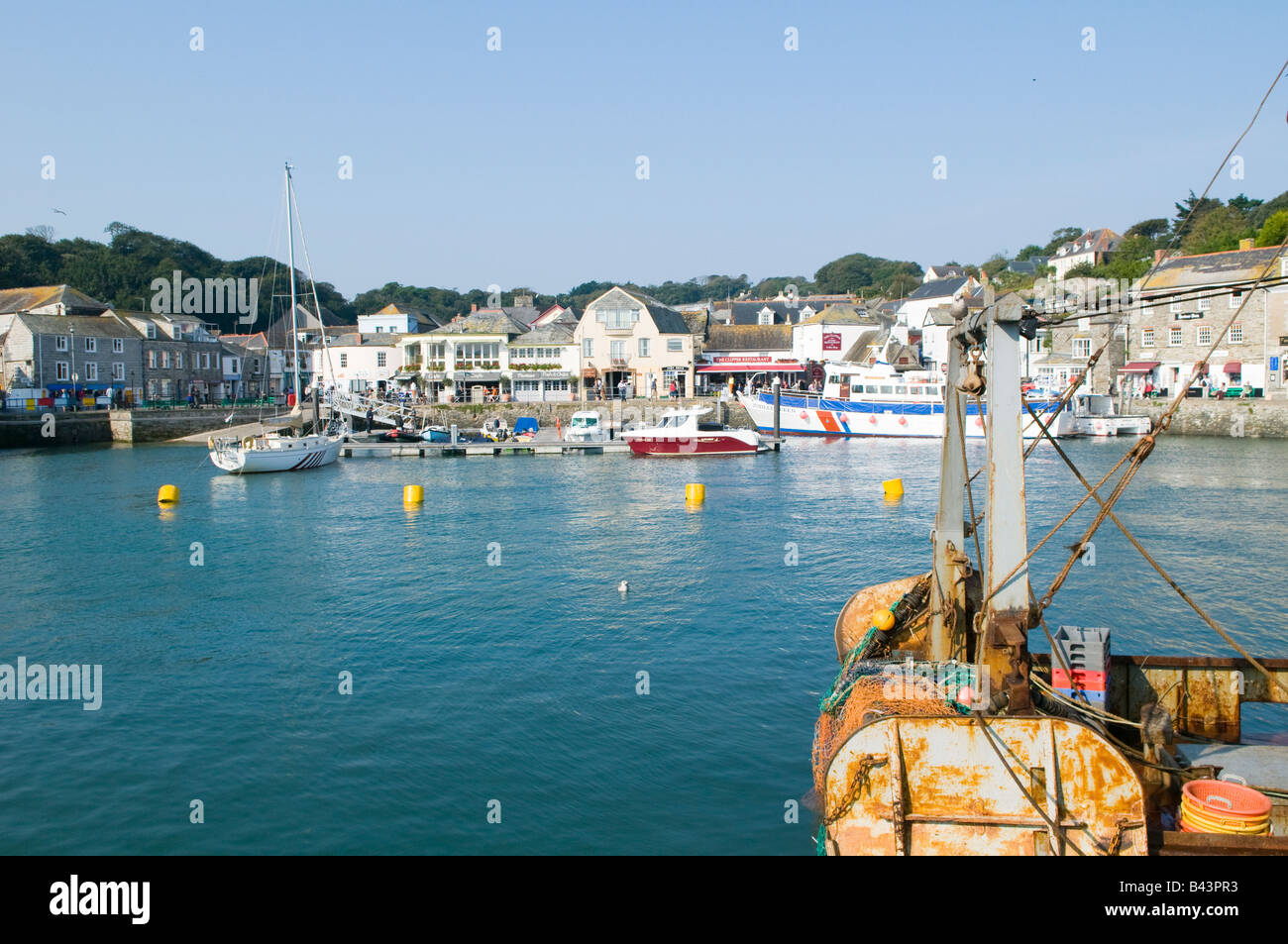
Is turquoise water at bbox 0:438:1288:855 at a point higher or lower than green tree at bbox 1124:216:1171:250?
lower

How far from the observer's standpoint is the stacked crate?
990 cm

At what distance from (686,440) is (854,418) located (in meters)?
15.7

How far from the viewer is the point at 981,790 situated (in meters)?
7.85

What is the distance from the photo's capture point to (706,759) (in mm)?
12547

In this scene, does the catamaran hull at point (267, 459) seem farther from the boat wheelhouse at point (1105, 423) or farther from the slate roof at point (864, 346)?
the boat wheelhouse at point (1105, 423)

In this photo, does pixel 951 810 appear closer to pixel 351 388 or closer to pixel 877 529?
pixel 877 529

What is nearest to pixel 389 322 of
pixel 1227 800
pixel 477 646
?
pixel 477 646

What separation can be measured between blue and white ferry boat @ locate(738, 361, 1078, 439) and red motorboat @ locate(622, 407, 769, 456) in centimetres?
1128

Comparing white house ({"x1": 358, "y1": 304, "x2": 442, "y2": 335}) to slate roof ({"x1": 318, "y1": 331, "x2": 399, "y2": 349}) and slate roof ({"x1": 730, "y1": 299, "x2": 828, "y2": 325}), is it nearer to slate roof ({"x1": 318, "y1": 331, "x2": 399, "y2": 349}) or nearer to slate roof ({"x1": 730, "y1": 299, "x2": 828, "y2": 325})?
slate roof ({"x1": 318, "y1": 331, "x2": 399, "y2": 349})

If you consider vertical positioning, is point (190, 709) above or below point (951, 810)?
below

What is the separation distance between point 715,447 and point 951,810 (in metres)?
42.5

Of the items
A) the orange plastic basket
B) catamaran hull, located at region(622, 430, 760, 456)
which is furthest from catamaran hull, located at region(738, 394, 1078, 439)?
the orange plastic basket
